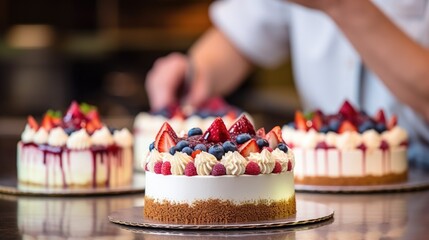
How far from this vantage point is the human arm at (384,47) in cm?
249

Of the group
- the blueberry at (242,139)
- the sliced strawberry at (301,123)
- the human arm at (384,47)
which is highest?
the human arm at (384,47)

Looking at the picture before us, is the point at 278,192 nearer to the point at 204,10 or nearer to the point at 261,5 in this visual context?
the point at 261,5

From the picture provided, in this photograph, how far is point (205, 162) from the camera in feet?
5.98

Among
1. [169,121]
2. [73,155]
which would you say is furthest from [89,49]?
[73,155]

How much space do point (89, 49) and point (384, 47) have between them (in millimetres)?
3722

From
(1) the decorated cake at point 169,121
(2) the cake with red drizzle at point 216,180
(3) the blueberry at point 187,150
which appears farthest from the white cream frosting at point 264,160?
(1) the decorated cake at point 169,121

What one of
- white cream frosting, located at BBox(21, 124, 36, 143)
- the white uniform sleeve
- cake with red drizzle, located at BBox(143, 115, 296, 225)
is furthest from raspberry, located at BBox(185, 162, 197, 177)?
the white uniform sleeve

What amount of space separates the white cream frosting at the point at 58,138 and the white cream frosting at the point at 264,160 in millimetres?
654

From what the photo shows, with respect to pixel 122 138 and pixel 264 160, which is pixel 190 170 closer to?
pixel 264 160

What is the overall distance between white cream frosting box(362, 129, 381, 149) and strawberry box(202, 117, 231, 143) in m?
0.64

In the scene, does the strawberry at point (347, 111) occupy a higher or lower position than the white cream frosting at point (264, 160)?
higher

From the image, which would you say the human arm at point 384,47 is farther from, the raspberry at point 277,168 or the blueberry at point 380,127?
the raspberry at point 277,168

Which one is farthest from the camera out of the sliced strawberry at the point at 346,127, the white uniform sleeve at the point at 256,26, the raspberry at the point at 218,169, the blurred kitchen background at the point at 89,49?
the blurred kitchen background at the point at 89,49

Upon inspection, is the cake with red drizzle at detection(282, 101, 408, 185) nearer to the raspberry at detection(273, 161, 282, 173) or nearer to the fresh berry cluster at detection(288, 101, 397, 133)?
the fresh berry cluster at detection(288, 101, 397, 133)
